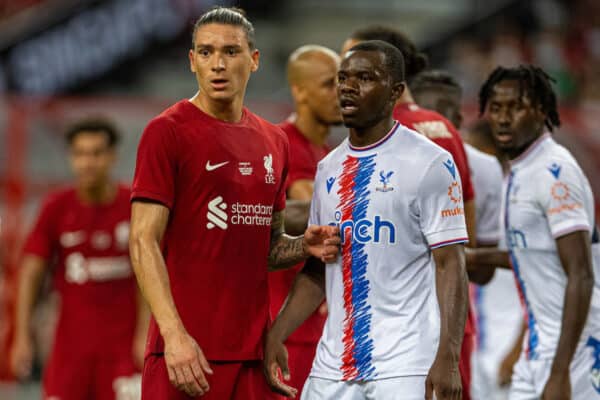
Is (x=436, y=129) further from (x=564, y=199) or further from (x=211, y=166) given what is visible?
(x=211, y=166)

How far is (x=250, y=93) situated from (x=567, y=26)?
475 centimetres

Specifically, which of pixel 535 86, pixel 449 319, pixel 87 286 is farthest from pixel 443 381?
pixel 87 286

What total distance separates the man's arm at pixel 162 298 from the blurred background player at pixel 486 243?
2.28 m

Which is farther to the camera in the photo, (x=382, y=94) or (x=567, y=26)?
(x=567, y=26)

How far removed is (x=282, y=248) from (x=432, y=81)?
2184mm

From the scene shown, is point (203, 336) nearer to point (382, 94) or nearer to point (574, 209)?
point (382, 94)

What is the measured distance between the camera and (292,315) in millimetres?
4684

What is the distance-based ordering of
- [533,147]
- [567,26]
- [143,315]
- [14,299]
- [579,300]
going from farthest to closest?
[567,26] < [14,299] < [143,315] < [533,147] < [579,300]

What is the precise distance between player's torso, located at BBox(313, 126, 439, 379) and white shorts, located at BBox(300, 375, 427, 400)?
0.11 feet

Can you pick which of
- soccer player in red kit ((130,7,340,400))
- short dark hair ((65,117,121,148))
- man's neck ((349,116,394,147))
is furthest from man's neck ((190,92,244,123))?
short dark hair ((65,117,121,148))

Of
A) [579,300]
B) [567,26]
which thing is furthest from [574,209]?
[567,26]

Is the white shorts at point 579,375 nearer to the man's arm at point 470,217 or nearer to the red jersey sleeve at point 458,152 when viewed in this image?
the man's arm at point 470,217

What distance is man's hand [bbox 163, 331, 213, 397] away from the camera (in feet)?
13.6

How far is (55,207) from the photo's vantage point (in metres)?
8.05
